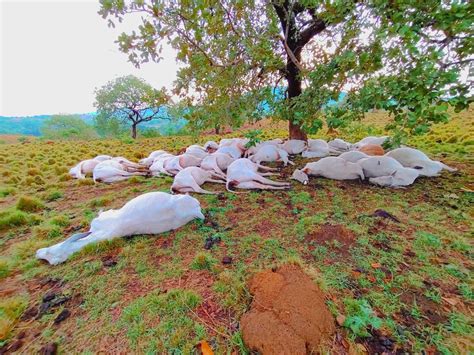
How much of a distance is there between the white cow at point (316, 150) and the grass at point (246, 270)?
2097 millimetres

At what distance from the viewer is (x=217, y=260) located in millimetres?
2336

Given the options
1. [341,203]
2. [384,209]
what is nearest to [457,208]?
[384,209]

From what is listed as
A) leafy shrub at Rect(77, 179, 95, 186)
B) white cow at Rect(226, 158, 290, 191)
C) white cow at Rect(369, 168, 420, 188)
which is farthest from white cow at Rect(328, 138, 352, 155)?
leafy shrub at Rect(77, 179, 95, 186)

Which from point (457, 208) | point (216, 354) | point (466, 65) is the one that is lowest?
point (216, 354)

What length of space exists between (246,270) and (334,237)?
107cm

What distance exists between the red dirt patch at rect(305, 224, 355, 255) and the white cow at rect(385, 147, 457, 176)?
102 inches

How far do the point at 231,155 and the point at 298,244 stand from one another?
3.49 meters

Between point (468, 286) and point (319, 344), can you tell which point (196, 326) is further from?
point (468, 286)

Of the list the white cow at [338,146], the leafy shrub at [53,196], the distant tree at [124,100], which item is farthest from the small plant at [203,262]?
the distant tree at [124,100]

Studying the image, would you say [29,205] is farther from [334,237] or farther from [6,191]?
[334,237]

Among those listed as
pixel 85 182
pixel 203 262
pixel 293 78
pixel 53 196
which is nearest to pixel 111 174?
pixel 85 182

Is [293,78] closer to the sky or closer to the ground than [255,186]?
closer to the sky

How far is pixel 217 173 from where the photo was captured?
4.89 m

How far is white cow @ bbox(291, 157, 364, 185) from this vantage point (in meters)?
4.25
